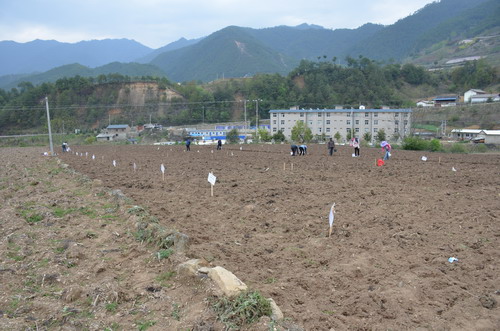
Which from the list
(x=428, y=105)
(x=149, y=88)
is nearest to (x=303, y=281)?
(x=428, y=105)

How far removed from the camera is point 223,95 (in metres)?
104

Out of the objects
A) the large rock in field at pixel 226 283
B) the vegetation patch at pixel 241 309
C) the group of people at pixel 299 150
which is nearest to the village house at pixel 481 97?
the group of people at pixel 299 150

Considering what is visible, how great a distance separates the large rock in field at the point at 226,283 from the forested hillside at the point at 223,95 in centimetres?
8145

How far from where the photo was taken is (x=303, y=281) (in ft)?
19.1

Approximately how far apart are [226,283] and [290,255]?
2.14m

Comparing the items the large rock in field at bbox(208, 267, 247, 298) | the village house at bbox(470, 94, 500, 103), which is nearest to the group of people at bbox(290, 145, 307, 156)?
the large rock in field at bbox(208, 267, 247, 298)

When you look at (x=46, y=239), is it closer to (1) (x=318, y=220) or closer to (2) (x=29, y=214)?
(2) (x=29, y=214)

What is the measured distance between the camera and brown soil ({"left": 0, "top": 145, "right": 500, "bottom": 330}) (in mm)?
4938

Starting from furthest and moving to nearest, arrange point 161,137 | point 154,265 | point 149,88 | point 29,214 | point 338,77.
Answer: point 149,88 < point 338,77 < point 161,137 < point 29,214 < point 154,265

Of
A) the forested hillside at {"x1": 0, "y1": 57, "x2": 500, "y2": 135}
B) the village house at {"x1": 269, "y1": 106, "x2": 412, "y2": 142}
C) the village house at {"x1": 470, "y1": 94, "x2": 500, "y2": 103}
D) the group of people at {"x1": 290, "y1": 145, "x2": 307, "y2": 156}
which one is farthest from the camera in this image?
the forested hillside at {"x1": 0, "y1": 57, "x2": 500, "y2": 135}

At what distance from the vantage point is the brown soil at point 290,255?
494cm

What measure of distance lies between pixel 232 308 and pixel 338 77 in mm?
98751

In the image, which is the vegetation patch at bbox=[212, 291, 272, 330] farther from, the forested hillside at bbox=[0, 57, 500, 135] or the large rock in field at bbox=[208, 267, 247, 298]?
the forested hillside at bbox=[0, 57, 500, 135]

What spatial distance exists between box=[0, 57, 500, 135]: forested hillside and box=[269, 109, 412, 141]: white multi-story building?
1791 centimetres
